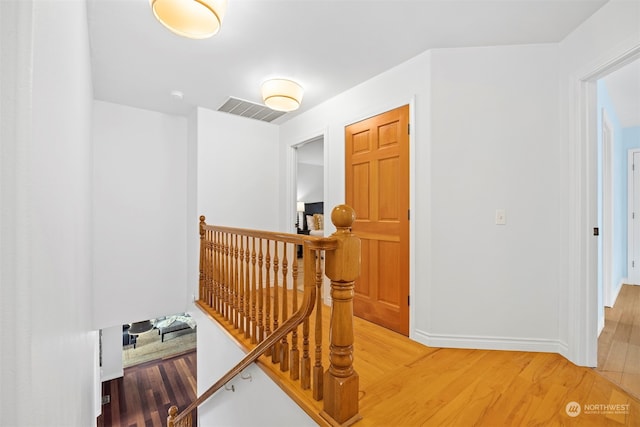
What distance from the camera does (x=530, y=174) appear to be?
220cm

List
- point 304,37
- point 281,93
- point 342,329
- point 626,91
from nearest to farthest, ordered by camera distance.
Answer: point 342,329
point 304,37
point 281,93
point 626,91

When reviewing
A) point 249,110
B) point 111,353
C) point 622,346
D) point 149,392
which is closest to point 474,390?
point 622,346

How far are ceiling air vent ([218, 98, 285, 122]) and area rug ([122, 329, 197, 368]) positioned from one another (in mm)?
5511

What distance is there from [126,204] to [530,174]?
440 centimetres

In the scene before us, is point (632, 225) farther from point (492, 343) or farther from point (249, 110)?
point (249, 110)

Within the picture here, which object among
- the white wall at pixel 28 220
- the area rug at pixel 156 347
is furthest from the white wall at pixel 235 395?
the area rug at pixel 156 347

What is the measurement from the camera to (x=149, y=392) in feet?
15.5

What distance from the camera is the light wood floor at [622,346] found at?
1.89 meters

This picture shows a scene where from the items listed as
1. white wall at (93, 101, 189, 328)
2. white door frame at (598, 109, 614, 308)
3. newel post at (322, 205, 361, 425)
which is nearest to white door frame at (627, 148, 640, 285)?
white door frame at (598, 109, 614, 308)

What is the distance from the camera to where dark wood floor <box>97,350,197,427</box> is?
13.5 feet

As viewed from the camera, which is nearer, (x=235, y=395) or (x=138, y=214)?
(x=235, y=395)

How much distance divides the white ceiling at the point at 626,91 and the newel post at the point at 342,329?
3214mm

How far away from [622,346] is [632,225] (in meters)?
3.04

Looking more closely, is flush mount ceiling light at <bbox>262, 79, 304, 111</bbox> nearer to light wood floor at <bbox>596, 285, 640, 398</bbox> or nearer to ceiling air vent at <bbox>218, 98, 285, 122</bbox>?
ceiling air vent at <bbox>218, 98, 285, 122</bbox>
